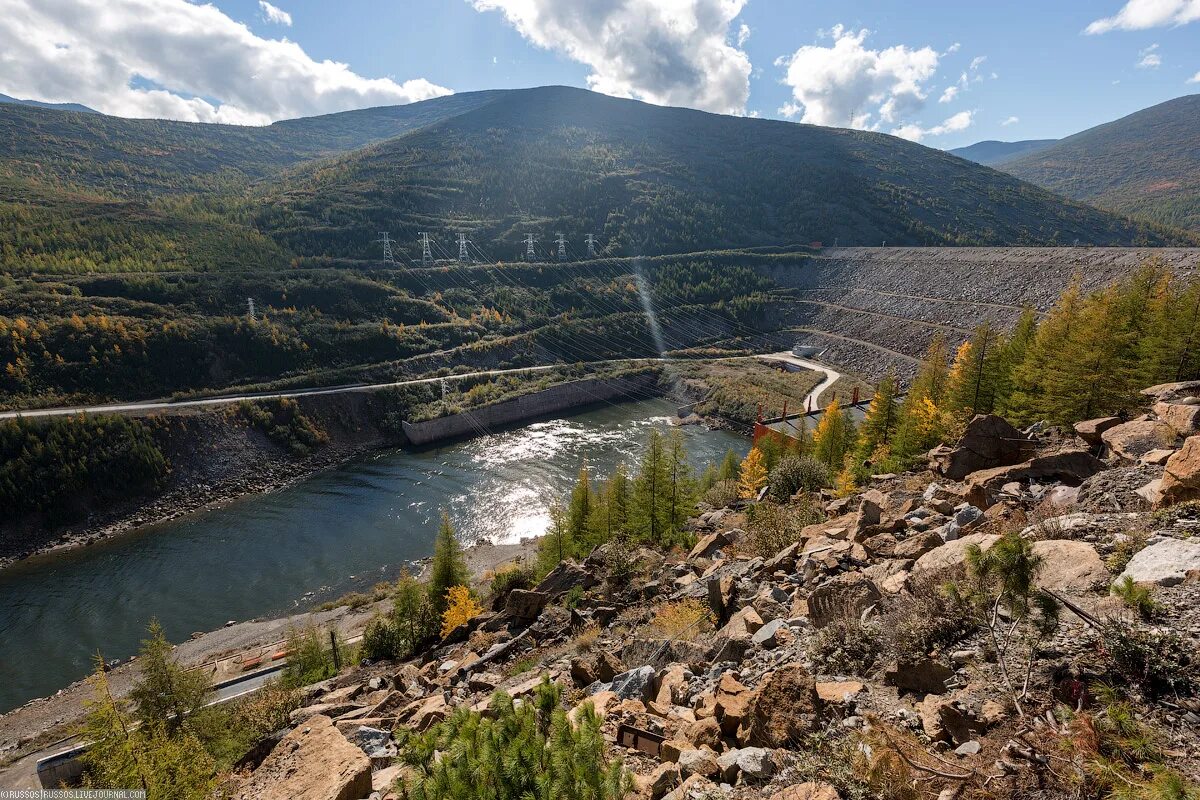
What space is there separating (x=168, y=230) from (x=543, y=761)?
378ft

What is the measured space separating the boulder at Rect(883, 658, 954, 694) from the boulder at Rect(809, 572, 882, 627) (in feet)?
6.51

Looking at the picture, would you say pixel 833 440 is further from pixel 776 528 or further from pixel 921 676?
pixel 921 676

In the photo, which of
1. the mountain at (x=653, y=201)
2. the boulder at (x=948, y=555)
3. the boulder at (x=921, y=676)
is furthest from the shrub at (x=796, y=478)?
the mountain at (x=653, y=201)

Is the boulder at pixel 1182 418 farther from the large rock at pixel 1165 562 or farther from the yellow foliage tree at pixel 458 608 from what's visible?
the yellow foliage tree at pixel 458 608

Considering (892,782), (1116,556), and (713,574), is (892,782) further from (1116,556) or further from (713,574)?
(713,574)

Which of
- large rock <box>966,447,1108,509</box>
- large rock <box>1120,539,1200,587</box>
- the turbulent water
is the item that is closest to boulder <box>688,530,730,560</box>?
large rock <box>966,447,1108,509</box>

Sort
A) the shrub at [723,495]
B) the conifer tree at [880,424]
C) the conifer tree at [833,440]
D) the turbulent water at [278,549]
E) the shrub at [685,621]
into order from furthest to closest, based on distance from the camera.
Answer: the conifer tree at [833,440] → the conifer tree at [880,424] → the turbulent water at [278,549] → the shrub at [723,495] → the shrub at [685,621]

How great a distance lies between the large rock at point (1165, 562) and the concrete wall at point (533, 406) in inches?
2366

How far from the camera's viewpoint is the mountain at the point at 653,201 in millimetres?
121750

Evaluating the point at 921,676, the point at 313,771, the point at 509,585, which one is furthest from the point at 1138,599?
the point at 509,585

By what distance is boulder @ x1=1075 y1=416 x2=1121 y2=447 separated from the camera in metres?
15.6

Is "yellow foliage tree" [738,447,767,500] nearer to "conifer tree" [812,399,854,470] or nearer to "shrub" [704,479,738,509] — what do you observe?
"shrub" [704,479,738,509]

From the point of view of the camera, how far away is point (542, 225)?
428 feet

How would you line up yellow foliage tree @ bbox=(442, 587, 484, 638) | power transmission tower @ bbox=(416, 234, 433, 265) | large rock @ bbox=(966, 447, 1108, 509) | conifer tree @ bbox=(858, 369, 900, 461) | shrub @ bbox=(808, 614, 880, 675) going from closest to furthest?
shrub @ bbox=(808, 614, 880, 675), large rock @ bbox=(966, 447, 1108, 509), yellow foliage tree @ bbox=(442, 587, 484, 638), conifer tree @ bbox=(858, 369, 900, 461), power transmission tower @ bbox=(416, 234, 433, 265)
